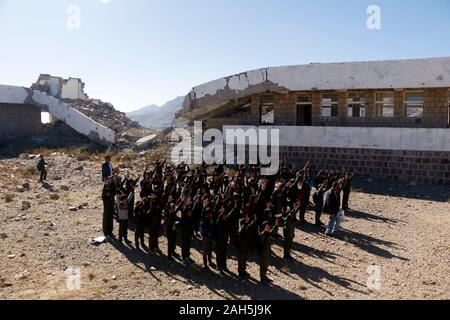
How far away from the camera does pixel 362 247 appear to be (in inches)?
395

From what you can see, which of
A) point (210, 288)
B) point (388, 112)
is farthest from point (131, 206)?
point (388, 112)

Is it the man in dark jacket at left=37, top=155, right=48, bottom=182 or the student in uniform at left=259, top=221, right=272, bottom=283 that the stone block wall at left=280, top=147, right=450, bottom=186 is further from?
the student in uniform at left=259, top=221, right=272, bottom=283

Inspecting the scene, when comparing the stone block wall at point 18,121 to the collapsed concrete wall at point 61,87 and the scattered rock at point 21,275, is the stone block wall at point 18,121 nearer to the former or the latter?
the collapsed concrete wall at point 61,87

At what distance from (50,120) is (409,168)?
27.5 metres

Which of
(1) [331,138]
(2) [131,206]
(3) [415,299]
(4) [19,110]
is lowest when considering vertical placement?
(3) [415,299]

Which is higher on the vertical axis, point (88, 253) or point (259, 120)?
point (259, 120)

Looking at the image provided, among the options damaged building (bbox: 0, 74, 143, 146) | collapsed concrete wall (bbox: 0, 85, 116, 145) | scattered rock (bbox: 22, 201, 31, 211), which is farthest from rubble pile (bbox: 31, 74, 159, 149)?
scattered rock (bbox: 22, 201, 31, 211)

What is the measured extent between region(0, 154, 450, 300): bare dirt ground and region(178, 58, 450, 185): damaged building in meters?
3.43

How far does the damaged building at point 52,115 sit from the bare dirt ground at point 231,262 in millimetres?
13479

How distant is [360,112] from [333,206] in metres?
9.99

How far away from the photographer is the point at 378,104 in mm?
18641

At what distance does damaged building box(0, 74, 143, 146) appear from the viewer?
1064 inches

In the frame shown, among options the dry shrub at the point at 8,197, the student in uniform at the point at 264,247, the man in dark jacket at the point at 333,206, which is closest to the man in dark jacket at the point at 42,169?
the dry shrub at the point at 8,197
